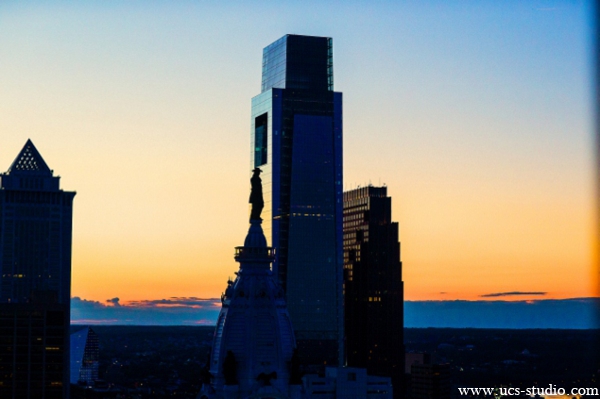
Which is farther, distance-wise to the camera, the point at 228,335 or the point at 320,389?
the point at 320,389

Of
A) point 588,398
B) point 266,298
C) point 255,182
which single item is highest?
point 255,182

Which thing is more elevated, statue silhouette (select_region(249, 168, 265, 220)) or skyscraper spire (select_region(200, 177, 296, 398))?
statue silhouette (select_region(249, 168, 265, 220))

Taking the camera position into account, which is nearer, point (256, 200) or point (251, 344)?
point (251, 344)

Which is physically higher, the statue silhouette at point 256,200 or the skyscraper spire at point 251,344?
the statue silhouette at point 256,200

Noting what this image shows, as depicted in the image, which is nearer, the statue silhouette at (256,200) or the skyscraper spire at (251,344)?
the skyscraper spire at (251,344)

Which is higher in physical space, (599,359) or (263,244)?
(263,244)

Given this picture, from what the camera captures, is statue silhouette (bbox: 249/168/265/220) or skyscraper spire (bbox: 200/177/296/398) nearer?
skyscraper spire (bbox: 200/177/296/398)

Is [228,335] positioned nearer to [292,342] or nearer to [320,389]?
[292,342]

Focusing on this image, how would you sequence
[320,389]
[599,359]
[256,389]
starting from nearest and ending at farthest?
[599,359] < [256,389] < [320,389]

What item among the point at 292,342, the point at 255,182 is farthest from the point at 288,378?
the point at 255,182

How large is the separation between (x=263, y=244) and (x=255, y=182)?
34.9 ft

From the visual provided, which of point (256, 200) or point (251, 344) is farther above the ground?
point (256, 200)

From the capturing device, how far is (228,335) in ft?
427

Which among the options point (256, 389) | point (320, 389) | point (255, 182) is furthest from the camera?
point (320, 389)
